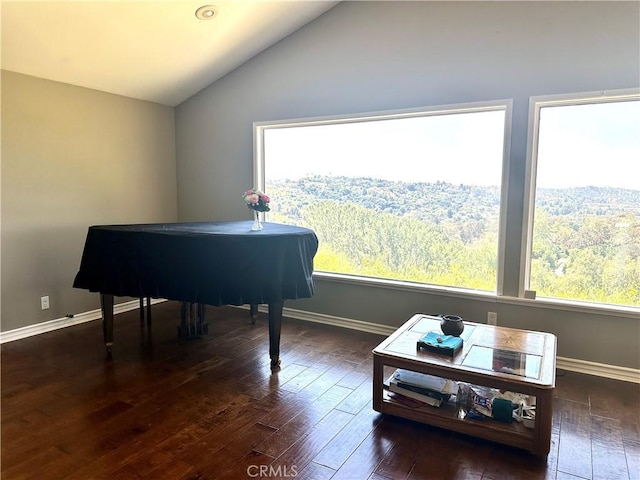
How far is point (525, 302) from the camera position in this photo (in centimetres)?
313

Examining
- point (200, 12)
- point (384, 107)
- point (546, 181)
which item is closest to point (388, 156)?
point (384, 107)

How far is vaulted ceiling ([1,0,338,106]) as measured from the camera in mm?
2887

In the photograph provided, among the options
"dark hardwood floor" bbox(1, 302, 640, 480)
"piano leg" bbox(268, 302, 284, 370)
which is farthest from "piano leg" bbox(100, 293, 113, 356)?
"piano leg" bbox(268, 302, 284, 370)

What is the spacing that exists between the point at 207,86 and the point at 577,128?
3531 millimetres

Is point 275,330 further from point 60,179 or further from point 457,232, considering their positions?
point 60,179

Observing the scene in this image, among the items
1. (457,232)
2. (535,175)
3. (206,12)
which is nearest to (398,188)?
(457,232)

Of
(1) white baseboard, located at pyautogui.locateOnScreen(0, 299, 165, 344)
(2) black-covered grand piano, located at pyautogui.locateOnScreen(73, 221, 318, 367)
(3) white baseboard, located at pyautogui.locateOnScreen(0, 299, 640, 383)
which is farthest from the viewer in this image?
(1) white baseboard, located at pyautogui.locateOnScreen(0, 299, 165, 344)

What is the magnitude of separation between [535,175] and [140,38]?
327 centimetres

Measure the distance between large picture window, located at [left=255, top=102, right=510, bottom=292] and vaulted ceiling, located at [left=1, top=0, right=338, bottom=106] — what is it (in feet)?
2.75

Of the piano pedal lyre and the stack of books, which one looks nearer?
the stack of books

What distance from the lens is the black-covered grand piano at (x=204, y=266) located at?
259 centimetres

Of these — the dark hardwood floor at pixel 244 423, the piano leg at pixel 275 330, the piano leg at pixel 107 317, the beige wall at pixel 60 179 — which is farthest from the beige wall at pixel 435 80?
the piano leg at pixel 107 317
